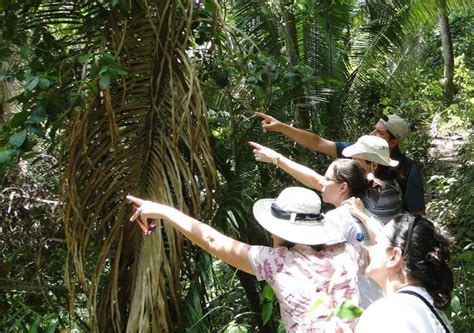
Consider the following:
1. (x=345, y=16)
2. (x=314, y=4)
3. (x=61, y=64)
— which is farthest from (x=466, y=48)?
(x=61, y=64)

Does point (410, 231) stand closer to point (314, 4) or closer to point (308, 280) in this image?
point (308, 280)

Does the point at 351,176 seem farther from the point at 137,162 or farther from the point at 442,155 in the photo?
the point at 442,155

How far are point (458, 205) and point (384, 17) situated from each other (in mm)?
2395

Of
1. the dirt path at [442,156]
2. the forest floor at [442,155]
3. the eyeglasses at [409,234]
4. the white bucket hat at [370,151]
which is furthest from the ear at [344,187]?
the dirt path at [442,156]

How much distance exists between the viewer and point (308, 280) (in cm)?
234

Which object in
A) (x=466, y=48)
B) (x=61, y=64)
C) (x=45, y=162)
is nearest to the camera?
(x=61, y=64)

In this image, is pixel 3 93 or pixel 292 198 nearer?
pixel 292 198

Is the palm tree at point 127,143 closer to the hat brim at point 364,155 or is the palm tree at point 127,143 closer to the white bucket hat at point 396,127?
the hat brim at point 364,155

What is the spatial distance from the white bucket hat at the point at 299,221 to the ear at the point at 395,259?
0.44 meters

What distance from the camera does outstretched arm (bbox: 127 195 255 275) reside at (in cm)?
248

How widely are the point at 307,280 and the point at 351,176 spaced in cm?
81

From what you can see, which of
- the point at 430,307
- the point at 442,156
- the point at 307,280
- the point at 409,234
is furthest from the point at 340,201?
the point at 442,156

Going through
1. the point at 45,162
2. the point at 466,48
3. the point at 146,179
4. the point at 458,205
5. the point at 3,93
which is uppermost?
the point at 466,48

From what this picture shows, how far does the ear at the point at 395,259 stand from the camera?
196cm
